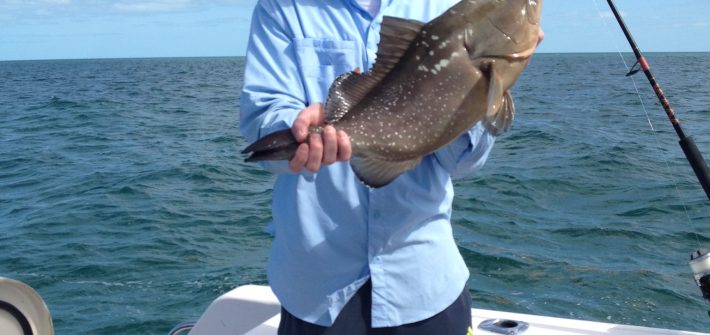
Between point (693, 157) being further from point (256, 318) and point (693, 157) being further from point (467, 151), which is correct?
point (256, 318)

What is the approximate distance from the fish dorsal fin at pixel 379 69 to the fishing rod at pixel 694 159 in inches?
83.4

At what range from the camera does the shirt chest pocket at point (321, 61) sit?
2293 mm

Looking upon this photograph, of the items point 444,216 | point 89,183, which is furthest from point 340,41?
point 89,183

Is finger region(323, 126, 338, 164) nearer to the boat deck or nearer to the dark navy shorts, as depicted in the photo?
the dark navy shorts

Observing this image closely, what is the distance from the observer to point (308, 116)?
1913 millimetres

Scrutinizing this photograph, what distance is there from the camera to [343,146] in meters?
1.91

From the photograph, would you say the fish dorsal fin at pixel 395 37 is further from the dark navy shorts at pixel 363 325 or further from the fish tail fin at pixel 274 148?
the dark navy shorts at pixel 363 325

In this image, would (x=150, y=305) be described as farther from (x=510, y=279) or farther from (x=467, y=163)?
(x=467, y=163)

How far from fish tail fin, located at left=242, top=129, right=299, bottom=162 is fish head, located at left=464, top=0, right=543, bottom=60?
1.78ft

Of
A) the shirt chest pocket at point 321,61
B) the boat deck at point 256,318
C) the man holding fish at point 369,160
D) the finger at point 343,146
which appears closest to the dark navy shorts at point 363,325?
the man holding fish at point 369,160

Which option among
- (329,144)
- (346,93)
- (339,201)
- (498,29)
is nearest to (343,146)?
(329,144)

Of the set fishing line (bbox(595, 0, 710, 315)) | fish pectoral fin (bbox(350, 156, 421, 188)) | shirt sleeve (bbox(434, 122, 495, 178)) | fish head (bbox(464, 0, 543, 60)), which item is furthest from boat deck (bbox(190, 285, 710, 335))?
fish head (bbox(464, 0, 543, 60))

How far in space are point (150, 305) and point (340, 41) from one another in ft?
19.2

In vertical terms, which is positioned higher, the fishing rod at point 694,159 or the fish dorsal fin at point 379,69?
the fish dorsal fin at point 379,69
